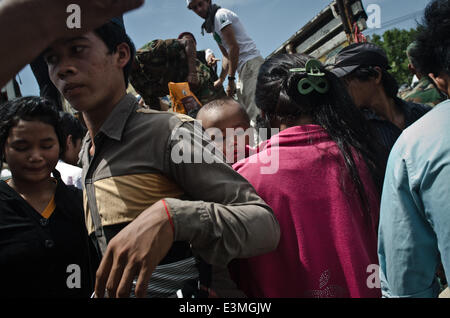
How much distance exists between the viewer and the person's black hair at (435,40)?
1200 mm

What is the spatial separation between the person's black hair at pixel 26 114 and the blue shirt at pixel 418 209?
179 centimetres

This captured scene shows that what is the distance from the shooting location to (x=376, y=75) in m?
2.79

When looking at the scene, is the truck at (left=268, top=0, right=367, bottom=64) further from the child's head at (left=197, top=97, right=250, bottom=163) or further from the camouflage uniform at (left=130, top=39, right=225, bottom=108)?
the child's head at (left=197, top=97, right=250, bottom=163)

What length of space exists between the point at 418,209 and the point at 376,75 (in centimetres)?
195

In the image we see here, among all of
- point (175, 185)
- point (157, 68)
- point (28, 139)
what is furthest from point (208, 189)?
point (157, 68)

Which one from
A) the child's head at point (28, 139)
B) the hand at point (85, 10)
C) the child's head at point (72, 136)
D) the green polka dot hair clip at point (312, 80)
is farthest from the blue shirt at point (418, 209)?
the child's head at point (72, 136)

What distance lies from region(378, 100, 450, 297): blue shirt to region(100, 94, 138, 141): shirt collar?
99 cm

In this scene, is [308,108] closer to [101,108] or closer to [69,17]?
[101,108]

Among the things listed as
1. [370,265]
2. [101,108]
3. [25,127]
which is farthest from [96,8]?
[25,127]

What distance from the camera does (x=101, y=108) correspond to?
1.45m

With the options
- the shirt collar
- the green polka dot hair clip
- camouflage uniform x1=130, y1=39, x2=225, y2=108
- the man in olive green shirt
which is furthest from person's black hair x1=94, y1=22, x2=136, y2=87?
camouflage uniform x1=130, y1=39, x2=225, y2=108

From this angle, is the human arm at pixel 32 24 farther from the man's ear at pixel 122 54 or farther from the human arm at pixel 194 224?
the man's ear at pixel 122 54

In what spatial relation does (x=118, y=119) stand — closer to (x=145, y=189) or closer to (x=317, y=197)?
(x=145, y=189)

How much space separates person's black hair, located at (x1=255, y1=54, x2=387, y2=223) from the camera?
1562 mm
